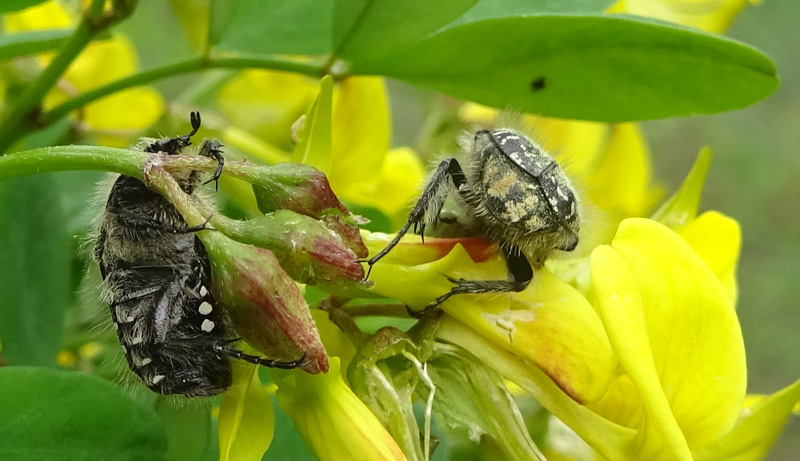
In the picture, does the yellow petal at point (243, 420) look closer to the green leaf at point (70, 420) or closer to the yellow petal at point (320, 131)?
the green leaf at point (70, 420)

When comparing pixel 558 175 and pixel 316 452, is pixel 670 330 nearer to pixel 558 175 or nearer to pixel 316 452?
pixel 558 175

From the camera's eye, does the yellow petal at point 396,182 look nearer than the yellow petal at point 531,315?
No

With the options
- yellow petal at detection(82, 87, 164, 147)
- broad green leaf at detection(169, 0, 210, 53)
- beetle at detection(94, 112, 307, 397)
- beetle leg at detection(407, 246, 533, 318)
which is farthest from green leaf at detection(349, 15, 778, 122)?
yellow petal at detection(82, 87, 164, 147)

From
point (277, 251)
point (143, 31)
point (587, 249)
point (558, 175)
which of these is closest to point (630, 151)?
point (587, 249)

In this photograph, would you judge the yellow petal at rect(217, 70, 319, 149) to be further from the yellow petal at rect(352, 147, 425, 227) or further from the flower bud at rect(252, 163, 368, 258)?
the flower bud at rect(252, 163, 368, 258)

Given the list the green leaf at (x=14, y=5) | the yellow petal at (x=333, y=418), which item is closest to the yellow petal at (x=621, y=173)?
the yellow petal at (x=333, y=418)
